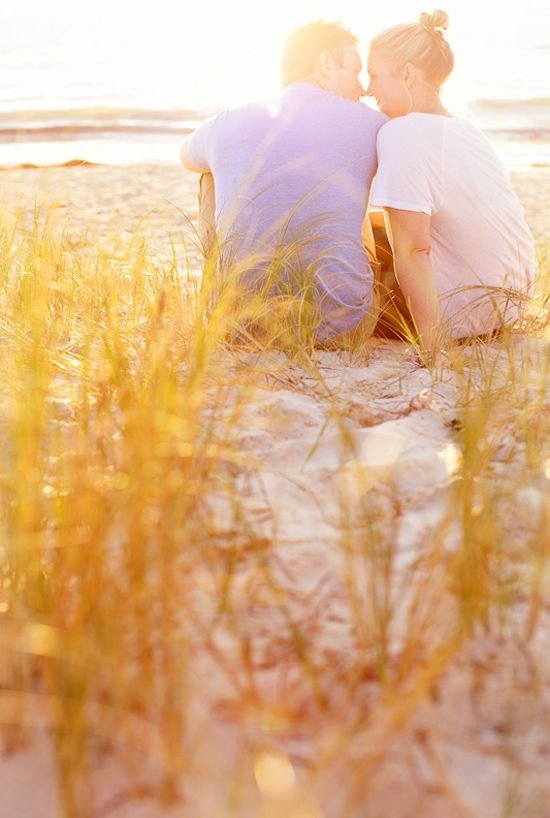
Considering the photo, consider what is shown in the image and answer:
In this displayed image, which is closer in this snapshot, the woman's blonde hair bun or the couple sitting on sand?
the couple sitting on sand

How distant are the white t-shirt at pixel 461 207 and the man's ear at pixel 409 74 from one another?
18 cm

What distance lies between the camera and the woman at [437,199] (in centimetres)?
276

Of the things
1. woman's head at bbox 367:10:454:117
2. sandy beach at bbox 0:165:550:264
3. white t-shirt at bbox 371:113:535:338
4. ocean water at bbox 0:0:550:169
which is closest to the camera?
white t-shirt at bbox 371:113:535:338

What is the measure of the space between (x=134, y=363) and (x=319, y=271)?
0.86 metres

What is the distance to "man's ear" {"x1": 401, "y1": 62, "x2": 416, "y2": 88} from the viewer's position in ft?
9.44

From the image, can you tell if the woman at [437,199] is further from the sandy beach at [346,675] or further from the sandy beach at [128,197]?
the sandy beach at [128,197]

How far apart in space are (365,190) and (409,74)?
0.40 meters

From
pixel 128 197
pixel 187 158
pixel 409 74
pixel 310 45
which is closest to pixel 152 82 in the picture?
pixel 128 197

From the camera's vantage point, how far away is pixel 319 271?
2.80m

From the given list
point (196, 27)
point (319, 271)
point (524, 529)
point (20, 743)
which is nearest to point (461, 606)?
point (524, 529)

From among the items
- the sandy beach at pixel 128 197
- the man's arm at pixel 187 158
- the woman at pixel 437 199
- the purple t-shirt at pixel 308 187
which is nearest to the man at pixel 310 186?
the purple t-shirt at pixel 308 187

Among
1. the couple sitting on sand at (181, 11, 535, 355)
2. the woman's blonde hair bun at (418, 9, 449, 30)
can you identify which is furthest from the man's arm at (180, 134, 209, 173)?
the woman's blonde hair bun at (418, 9, 449, 30)

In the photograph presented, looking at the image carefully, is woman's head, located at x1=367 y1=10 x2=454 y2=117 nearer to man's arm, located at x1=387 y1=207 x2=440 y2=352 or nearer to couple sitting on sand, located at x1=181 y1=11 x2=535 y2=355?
couple sitting on sand, located at x1=181 y1=11 x2=535 y2=355

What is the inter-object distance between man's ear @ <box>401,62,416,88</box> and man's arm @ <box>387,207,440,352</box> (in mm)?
458
